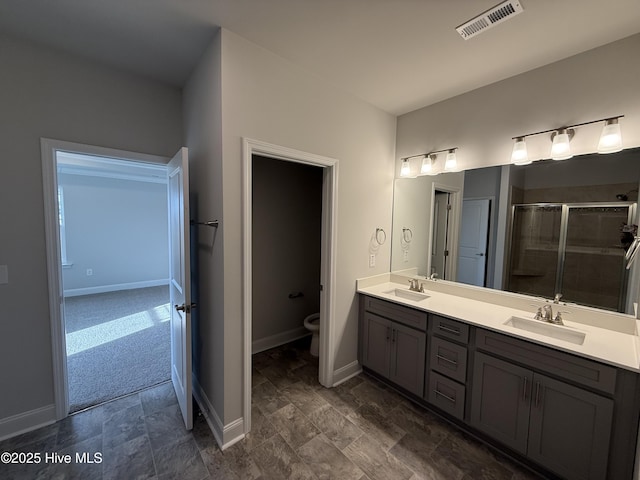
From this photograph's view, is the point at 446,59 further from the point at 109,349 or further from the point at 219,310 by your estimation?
the point at 109,349

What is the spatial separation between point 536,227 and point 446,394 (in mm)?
1456

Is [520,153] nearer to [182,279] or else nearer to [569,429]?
[569,429]

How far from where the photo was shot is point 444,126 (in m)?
2.46

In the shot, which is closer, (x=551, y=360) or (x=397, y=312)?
(x=551, y=360)

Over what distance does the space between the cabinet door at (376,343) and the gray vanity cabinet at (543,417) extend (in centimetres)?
73

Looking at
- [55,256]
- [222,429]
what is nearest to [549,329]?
[222,429]

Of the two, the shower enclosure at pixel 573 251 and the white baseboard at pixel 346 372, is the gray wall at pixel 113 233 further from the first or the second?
the shower enclosure at pixel 573 251

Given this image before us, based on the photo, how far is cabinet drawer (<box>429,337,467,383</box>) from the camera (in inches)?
74.1

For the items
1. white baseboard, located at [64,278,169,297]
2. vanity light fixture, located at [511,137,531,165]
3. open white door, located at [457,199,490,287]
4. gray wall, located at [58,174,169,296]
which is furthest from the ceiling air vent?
white baseboard, located at [64,278,169,297]

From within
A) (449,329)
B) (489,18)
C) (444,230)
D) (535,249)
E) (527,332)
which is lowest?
(449,329)

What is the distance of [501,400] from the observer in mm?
1702

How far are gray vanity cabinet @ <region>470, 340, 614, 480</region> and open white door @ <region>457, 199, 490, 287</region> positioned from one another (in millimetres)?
780

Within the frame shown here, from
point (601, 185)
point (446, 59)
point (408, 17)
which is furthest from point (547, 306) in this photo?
point (408, 17)

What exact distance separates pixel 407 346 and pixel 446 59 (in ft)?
7.26
